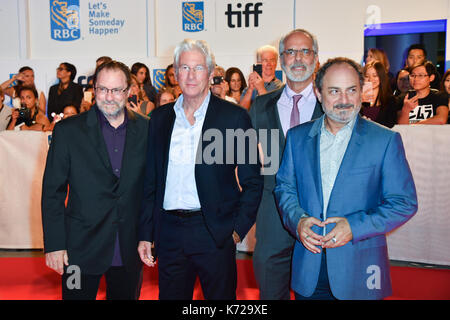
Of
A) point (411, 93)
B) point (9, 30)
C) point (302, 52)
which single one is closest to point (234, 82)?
point (411, 93)

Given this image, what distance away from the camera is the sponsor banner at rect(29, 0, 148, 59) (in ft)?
31.7

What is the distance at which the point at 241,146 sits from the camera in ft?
7.77

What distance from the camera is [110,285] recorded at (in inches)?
98.7

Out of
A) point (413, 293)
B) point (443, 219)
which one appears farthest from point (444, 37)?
point (413, 293)

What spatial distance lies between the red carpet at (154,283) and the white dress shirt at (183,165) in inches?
63.0

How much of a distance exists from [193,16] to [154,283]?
673 cm

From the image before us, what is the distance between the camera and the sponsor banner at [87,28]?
9664 millimetres

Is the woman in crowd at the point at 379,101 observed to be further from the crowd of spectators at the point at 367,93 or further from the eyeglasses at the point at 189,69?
the eyeglasses at the point at 189,69

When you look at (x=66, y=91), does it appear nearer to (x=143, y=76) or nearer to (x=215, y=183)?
(x=143, y=76)

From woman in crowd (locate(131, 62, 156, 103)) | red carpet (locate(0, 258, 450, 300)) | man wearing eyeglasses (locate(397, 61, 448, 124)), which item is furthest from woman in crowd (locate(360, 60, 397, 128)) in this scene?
woman in crowd (locate(131, 62, 156, 103))

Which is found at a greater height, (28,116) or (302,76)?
(302,76)

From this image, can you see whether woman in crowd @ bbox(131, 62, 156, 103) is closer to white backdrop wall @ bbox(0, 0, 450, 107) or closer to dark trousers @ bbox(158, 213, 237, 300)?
white backdrop wall @ bbox(0, 0, 450, 107)

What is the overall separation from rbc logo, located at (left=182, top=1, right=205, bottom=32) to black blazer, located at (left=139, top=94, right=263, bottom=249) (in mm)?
7320

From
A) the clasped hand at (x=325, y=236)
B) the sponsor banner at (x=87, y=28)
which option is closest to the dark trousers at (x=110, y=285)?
the clasped hand at (x=325, y=236)
